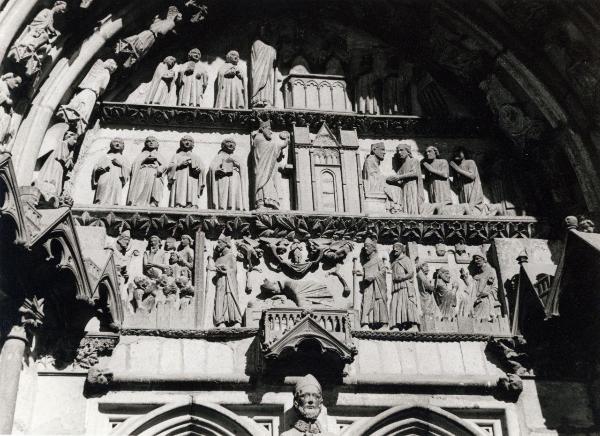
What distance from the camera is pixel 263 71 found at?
1106 centimetres

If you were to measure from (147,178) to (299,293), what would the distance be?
81.3 inches

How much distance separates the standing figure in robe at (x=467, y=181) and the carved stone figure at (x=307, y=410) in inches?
115

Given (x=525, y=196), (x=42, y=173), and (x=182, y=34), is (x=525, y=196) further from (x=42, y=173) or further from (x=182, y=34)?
(x=42, y=173)

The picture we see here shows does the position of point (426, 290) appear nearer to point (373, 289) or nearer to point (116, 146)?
point (373, 289)

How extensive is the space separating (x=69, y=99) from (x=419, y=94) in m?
4.03

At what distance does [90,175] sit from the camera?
9961 millimetres

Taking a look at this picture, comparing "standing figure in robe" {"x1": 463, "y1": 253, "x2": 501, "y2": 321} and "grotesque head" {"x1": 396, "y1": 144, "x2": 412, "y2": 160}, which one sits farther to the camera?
"grotesque head" {"x1": 396, "y1": 144, "x2": 412, "y2": 160}

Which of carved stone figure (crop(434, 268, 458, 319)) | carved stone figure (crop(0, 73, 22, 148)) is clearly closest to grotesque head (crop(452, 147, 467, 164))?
carved stone figure (crop(434, 268, 458, 319))

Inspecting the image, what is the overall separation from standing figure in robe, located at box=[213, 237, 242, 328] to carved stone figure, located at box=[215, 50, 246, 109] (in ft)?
6.19

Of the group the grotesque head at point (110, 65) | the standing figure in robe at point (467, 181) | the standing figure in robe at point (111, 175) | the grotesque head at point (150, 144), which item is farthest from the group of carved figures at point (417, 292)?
the grotesque head at point (110, 65)

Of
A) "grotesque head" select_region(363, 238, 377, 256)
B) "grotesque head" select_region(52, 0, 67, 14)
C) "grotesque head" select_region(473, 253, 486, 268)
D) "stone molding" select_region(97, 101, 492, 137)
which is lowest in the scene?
"grotesque head" select_region(473, 253, 486, 268)

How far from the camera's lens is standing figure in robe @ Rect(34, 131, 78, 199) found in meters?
8.96

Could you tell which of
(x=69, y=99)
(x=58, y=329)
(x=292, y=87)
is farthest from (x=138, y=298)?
(x=292, y=87)

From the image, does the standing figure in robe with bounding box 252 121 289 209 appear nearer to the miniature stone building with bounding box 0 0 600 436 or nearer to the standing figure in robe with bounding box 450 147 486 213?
the miniature stone building with bounding box 0 0 600 436
